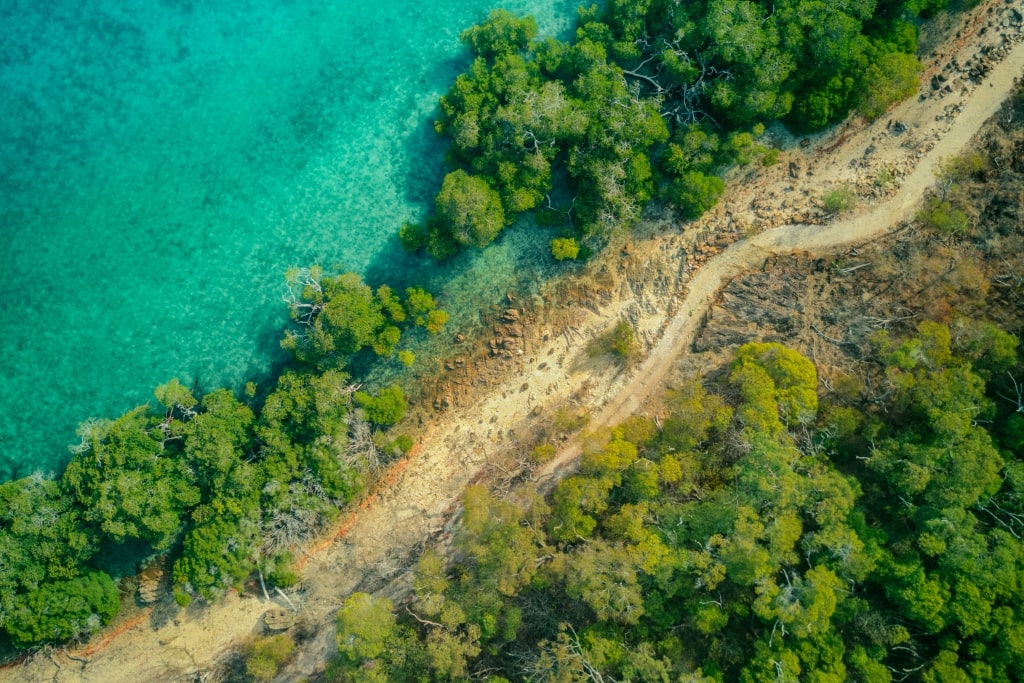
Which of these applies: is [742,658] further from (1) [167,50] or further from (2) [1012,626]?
(1) [167,50]

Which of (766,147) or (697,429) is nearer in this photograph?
(697,429)

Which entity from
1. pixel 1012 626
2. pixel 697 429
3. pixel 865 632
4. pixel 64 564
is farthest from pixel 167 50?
pixel 1012 626

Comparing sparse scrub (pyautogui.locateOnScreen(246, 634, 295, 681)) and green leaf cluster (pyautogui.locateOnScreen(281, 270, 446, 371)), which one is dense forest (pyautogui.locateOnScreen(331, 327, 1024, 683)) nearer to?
sparse scrub (pyautogui.locateOnScreen(246, 634, 295, 681))

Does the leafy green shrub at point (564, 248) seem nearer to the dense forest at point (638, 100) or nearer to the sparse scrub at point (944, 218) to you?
the dense forest at point (638, 100)

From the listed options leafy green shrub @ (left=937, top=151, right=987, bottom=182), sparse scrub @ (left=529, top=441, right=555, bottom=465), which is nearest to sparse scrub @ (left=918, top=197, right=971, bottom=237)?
leafy green shrub @ (left=937, top=151, right=987, bottom=182)

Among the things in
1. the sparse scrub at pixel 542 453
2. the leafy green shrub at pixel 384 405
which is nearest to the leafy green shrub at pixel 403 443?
the leafy green shrub at pixel 384 405

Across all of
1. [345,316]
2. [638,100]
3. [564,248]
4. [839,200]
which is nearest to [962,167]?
[839,200]

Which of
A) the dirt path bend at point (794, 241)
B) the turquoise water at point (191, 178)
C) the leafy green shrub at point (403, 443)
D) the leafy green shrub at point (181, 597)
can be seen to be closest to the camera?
the leafy green shrub at point (181, 597)
